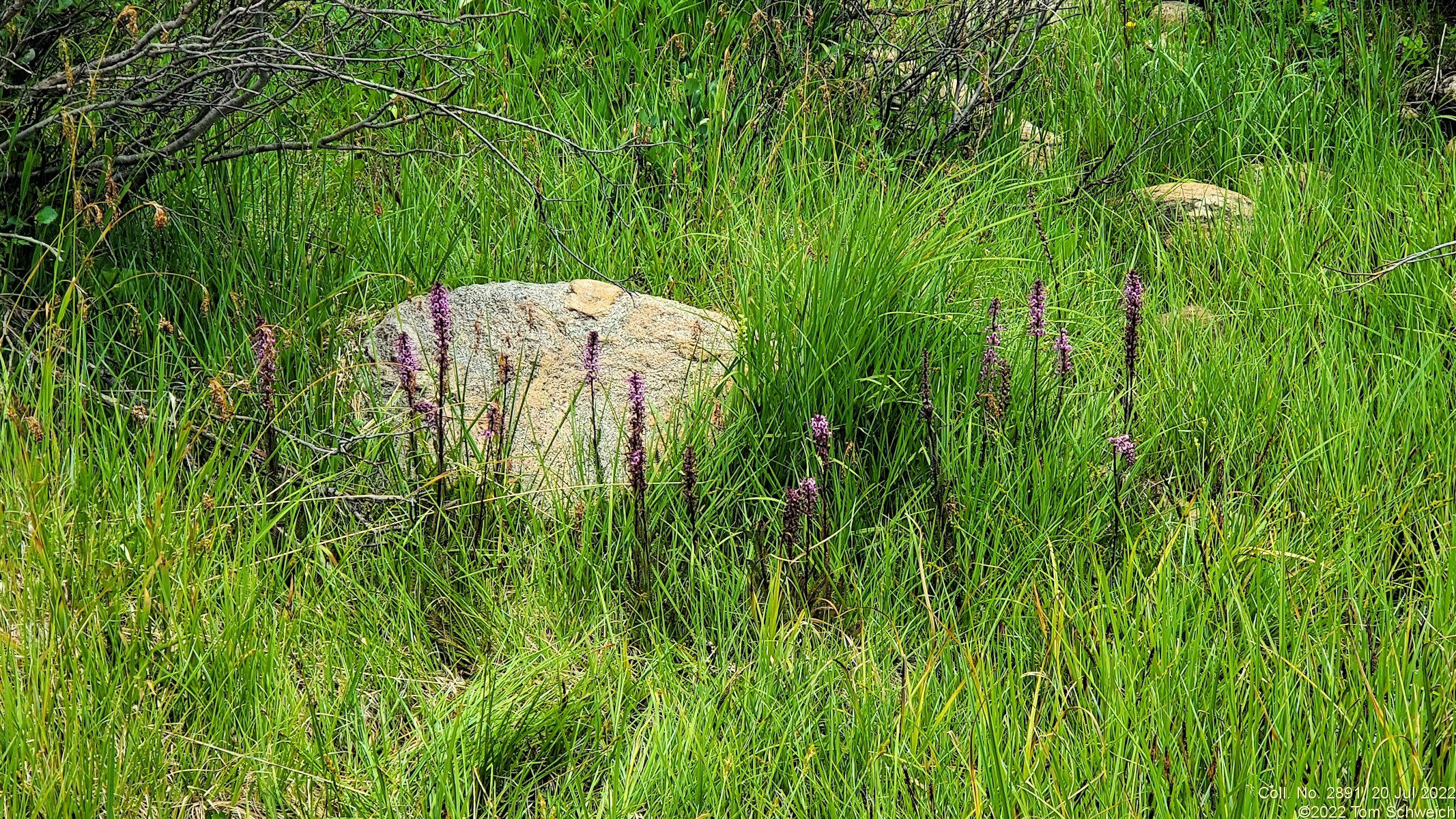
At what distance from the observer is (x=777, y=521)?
8.72 ft

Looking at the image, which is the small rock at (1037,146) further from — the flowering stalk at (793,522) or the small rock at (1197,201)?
the flowering stalk at (793,522)

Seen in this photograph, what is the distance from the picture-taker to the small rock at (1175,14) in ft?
16.8

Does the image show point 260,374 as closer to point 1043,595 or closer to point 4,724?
point 4,724

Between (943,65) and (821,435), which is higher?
(943,65)

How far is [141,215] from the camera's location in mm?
3205

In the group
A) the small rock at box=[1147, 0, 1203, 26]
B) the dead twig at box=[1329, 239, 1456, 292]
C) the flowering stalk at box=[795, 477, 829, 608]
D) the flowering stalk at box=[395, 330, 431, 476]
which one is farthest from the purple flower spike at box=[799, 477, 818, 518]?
the small rock at box=[1147, 0, 1203, 26]

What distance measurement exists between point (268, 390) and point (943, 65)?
9.78ft

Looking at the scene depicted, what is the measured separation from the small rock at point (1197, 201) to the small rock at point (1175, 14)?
132 centimetres

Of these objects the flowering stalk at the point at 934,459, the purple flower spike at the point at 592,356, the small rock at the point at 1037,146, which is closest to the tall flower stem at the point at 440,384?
the purple flower spike at the point at 592,356

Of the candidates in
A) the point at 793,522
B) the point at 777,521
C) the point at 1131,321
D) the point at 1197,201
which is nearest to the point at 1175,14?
the point at 1197,201

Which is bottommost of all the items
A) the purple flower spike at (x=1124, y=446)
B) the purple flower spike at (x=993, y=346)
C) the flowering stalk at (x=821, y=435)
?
the purple flower spike at (x=1124, y=446)

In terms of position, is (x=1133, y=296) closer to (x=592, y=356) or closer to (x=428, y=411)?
(x=592, y=356)

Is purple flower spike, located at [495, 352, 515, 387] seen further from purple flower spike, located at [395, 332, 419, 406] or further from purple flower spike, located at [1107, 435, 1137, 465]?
purple flower spike, located at [1107, 435, 1137, 465]

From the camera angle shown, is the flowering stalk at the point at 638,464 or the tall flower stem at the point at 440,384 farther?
the tall flower stem at the point at 440,384
